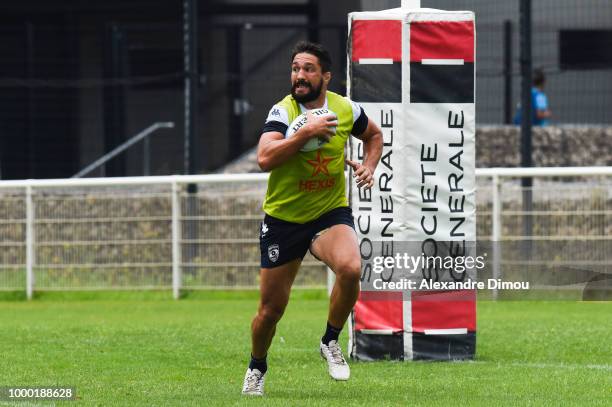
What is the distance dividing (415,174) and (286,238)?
2356 millimetres

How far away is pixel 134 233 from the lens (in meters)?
18.8

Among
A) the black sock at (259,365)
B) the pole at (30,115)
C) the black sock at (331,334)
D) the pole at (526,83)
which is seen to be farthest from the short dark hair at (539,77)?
the black sock at (259,365)

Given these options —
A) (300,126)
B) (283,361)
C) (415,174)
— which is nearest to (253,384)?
(300,126)

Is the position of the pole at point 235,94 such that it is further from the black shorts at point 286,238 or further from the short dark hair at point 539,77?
the black shorts at point 286,238

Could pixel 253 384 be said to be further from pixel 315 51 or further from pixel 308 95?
pixel 315 51

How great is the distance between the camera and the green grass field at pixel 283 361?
9445 millimetres

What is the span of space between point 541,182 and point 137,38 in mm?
7664

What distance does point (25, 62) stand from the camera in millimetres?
22250

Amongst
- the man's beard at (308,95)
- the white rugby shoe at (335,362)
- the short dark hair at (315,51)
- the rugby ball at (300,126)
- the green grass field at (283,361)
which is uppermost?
the short dark hair at (315,51)

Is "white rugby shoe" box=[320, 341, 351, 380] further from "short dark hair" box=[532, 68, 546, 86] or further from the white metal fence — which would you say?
"short dark hair" box=[532, 68, 546, 86]

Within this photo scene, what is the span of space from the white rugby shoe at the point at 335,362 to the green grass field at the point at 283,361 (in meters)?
0.12

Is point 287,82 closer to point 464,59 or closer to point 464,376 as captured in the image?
point 464,59

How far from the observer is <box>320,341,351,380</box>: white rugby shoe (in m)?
9.70

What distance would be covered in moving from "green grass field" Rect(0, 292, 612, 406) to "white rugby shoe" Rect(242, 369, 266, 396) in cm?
10
